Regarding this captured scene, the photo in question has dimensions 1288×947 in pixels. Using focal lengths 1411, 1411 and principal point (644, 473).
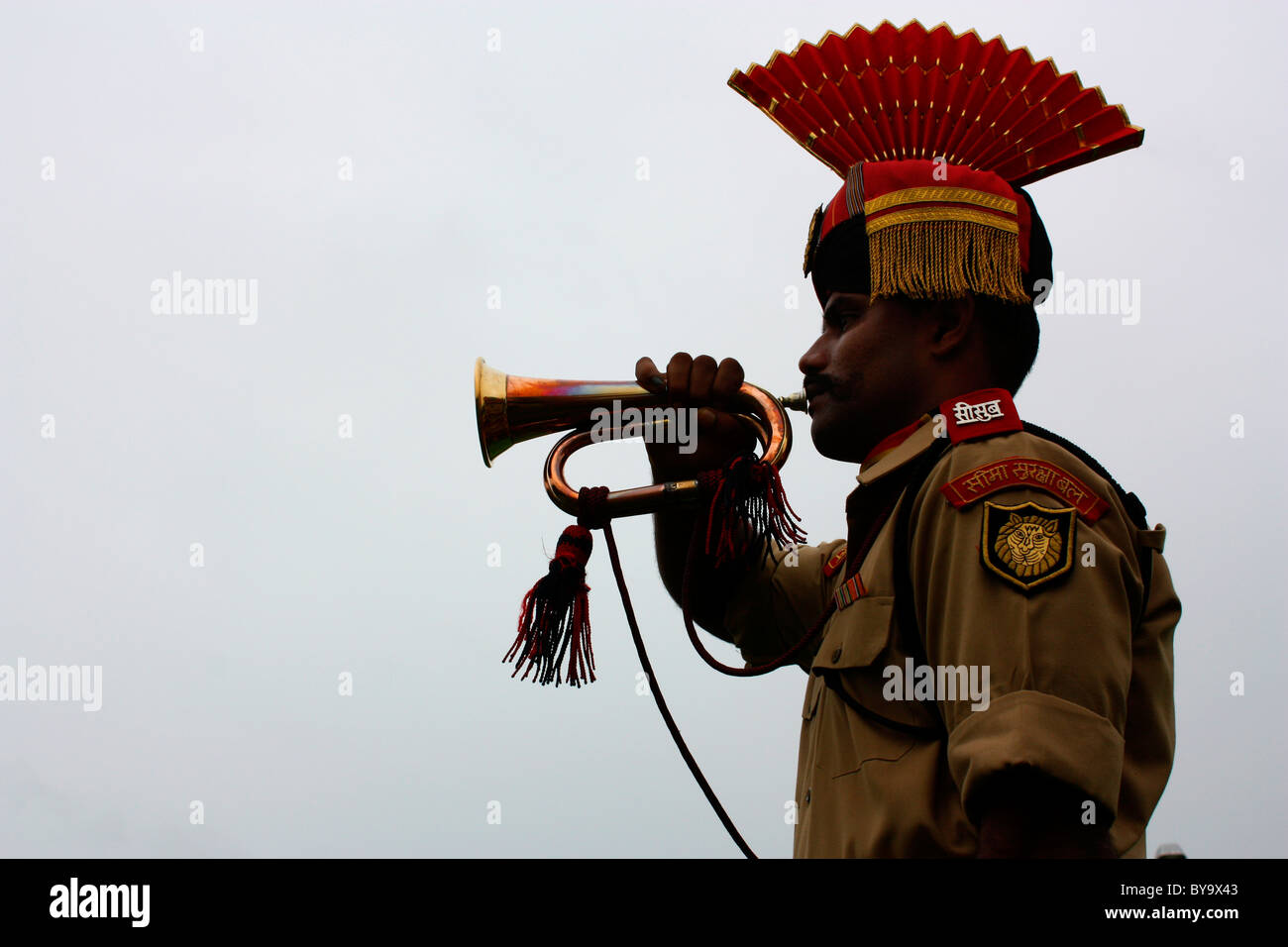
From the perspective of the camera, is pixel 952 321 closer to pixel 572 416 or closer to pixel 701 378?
pixel 701 378

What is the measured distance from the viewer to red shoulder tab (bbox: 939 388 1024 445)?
3627mm

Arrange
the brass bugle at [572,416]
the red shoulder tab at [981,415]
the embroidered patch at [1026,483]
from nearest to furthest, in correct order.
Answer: the embroidered patch at [1026,483] → the red shoulder tab at [981,415] → the brass bugle at [572,416]

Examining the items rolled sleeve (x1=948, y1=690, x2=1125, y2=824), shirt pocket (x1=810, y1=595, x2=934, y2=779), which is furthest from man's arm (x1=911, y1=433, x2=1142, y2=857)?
shirt pocket (x1=810, y1=595, x2=934, y2=779)

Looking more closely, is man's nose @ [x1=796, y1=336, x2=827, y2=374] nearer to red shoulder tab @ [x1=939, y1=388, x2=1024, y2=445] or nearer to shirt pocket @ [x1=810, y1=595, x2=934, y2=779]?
red shoulder tab @ [x1=939, y1=388, x2=1024, y2=445]

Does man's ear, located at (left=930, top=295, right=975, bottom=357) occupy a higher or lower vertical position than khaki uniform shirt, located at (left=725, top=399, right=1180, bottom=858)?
higher

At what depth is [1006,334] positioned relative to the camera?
4.09 m

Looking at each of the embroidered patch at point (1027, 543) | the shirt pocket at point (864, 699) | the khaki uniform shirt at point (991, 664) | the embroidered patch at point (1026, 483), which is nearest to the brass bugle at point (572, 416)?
the khaki uniform shirt at point (991, 664)

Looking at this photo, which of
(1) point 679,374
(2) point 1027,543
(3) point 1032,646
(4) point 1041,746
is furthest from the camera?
(1) point 679,374

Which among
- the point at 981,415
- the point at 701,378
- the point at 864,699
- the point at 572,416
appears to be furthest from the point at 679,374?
the point at 864,699

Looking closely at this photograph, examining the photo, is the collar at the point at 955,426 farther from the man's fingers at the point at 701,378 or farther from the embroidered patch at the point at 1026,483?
the man's fingers at the point at 701,378

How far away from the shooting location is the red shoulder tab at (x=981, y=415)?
11.9 feet

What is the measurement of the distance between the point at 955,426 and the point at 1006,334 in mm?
546

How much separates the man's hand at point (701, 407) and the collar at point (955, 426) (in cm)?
85
